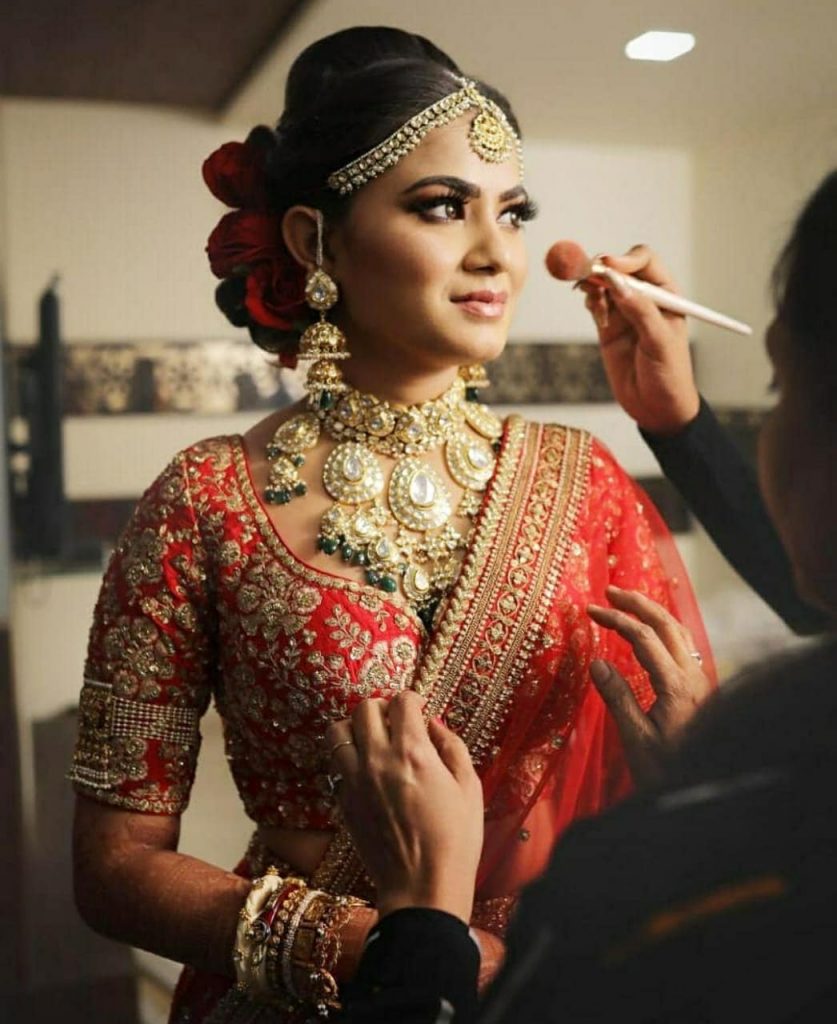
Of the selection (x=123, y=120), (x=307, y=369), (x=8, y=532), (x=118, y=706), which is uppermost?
(x=123, y=120)

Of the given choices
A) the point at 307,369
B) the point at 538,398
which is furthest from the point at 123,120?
the point at 538,398

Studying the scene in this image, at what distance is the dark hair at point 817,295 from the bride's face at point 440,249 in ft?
0.99

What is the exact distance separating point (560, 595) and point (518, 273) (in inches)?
9.7

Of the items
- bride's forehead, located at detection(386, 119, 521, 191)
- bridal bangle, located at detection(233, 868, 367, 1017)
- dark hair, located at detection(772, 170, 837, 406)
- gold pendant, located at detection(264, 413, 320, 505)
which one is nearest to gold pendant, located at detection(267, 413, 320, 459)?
gold pendant, located at detection(264, 413, 320, 505)

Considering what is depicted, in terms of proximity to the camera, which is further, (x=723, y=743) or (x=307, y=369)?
(x=307, y=369)

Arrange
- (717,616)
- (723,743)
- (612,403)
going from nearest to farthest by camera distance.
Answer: (723,743) < (717,616) < (612,403)

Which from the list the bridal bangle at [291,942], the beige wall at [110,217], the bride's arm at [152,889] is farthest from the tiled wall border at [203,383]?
the bridal bangle at [291,942]

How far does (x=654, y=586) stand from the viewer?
0.98 metres

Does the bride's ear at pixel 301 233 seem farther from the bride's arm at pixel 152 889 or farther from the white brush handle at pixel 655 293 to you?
the bride's arm at pixel 152 889

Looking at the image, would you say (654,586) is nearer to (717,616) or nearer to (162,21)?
(717,616)

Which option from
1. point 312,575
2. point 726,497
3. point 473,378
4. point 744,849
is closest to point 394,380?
point 473,378

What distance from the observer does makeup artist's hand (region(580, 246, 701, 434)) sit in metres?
0.93

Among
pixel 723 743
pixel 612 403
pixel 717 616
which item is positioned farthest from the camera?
pixel 612 403

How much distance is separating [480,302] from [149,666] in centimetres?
37
